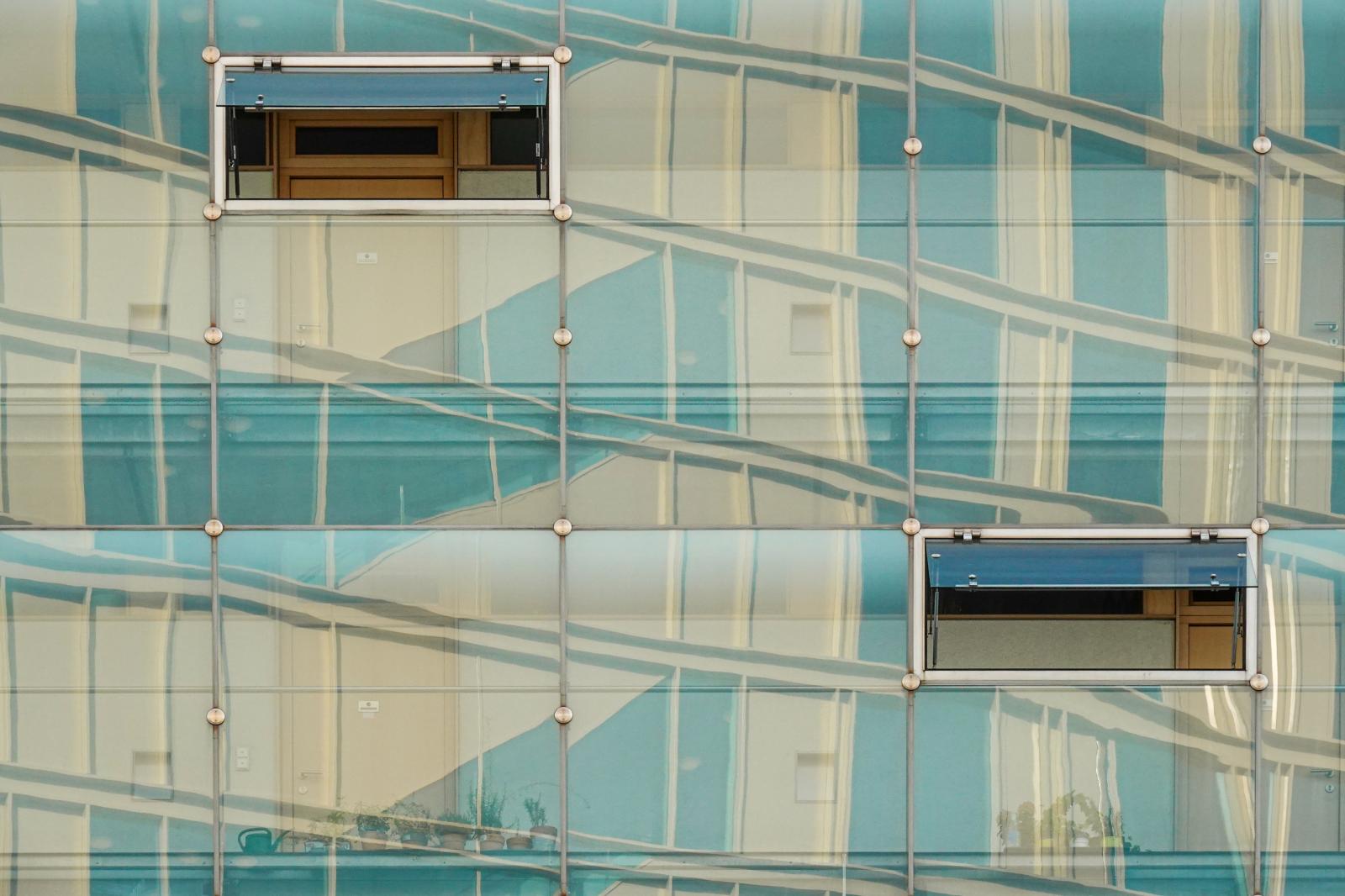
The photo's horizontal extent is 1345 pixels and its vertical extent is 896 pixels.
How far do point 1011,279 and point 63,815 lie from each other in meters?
5.88

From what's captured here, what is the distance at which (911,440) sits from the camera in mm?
7395

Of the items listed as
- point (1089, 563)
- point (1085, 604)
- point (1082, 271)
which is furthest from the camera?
point (1085, 604)

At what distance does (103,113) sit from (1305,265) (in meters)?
6.61

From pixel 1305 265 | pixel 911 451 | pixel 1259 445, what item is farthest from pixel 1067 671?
pixel 1305 265

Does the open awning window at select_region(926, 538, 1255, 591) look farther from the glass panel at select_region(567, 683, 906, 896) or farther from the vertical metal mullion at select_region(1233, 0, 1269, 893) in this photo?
the glass panel at select_region(567, 683, 906, 896)

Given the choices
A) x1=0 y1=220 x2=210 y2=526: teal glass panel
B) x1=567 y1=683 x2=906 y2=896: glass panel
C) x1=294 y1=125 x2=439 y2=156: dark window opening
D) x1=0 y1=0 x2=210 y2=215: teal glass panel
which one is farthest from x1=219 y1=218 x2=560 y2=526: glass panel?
x1=567 y1=683 x2=906 y2=896: glass panel

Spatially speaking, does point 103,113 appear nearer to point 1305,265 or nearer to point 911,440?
point 911,440

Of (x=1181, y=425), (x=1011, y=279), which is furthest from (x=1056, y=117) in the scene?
(x=1181, y=425)

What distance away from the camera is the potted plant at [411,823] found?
24.1ft

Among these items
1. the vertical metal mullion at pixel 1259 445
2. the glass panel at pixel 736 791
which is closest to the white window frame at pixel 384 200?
the glass panel at pixel 736 791

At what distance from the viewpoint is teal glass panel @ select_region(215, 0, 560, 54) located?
750 cm

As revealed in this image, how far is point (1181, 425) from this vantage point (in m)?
7.43

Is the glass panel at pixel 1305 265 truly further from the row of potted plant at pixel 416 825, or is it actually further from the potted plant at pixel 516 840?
the row of potted plant at pixel 416 825

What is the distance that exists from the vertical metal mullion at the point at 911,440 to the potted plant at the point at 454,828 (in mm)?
2365
